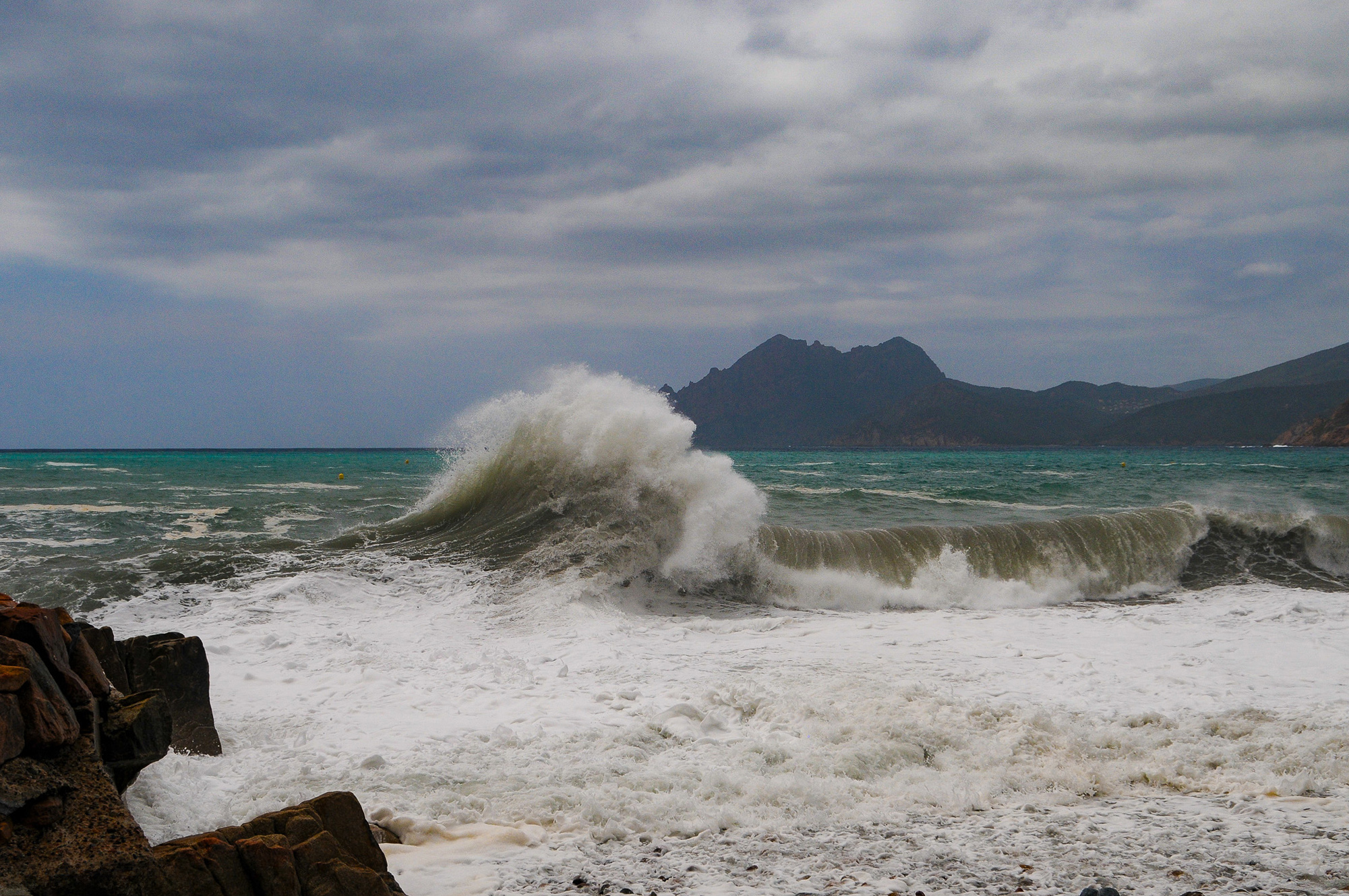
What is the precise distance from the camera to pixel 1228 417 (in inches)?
4754

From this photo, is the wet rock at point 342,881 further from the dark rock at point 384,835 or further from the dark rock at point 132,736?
the dark rock at point 132,736

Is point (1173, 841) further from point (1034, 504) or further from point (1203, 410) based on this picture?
point (1203, 410)

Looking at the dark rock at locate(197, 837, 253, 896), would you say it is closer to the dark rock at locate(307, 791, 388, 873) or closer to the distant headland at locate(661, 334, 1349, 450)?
the dark rock at locate(307, 791, 388, 873)

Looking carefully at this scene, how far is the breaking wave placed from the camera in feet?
37.0

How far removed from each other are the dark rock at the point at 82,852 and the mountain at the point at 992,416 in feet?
462

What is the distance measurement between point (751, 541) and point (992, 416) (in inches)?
5380

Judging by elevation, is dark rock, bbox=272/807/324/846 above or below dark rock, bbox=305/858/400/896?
above

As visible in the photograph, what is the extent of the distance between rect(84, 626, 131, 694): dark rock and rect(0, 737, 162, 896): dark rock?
4.92ft

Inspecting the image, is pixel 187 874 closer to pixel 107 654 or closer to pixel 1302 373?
pixel 107 654

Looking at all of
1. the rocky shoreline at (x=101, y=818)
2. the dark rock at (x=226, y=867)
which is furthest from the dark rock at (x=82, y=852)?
the dark rock at (x=226, y=867)

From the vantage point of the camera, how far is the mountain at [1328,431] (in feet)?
300

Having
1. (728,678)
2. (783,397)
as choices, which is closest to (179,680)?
(728,678)

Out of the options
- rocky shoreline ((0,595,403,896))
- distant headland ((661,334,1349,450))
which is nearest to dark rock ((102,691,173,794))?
rocky shoreline ((0,595,403,896))

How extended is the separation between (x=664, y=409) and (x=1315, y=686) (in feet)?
30.3
